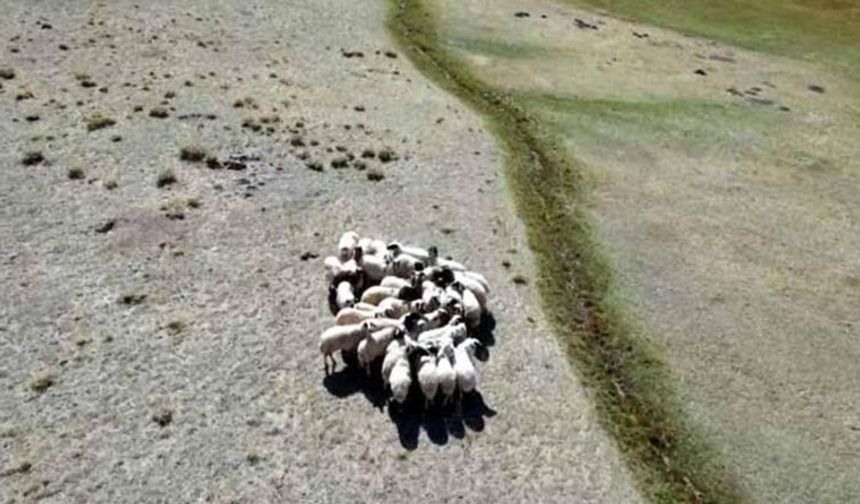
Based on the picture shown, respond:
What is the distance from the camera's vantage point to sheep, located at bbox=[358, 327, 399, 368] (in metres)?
19.6

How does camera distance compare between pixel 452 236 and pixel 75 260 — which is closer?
pixel 75 260

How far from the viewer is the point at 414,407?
19.2 m

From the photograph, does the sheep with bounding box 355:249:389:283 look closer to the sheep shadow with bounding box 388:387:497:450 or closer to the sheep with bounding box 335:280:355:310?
the sheep with bounding box 335:280:355:310

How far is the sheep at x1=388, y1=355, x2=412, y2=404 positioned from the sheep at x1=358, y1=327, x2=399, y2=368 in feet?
2.02

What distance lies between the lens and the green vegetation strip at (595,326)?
61.8 feet

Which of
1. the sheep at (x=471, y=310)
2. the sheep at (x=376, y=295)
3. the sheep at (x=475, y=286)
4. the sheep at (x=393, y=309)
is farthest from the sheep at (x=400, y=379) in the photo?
the sheep at (x=475, y=286)

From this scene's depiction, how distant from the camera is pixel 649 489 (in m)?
18.2

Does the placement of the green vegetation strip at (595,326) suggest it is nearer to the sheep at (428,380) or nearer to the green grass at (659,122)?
the green grass at (659,122)

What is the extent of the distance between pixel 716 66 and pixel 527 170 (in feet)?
57.8

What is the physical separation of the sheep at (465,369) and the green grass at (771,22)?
112 feet

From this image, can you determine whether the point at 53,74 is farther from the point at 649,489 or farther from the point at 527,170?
the point at 649,489

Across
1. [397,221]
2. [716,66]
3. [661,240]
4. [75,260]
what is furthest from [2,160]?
[716,66]

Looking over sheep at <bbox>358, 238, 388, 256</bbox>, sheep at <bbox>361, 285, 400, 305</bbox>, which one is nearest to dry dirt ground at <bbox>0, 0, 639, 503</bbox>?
sheep at <bbox>361, 285, 400, 305</bbox>

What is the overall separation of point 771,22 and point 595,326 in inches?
1467
